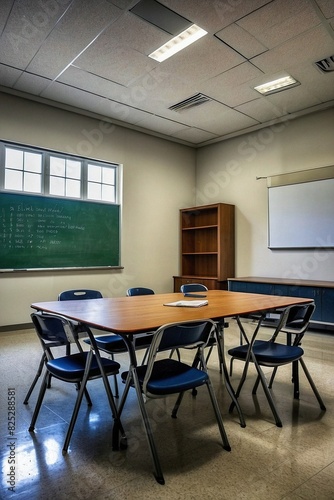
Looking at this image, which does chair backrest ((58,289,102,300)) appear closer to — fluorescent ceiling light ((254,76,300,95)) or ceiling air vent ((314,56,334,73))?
fluorescent ceiling light ((254,76,300,95))

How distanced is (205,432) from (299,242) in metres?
4.15

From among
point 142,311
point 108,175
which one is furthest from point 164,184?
point 142,311

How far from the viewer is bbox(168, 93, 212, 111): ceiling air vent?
5214 millimetres

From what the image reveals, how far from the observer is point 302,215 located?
221 inches

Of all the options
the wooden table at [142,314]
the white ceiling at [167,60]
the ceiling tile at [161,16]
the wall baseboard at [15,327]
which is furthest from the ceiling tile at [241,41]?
the wall baseboard at [15,327]

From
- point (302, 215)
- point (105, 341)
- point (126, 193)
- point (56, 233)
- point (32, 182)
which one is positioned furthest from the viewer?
point (126, 193)

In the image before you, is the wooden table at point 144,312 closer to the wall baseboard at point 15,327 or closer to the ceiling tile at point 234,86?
the wall baseboard at point 15,327

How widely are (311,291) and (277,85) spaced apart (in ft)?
9.61

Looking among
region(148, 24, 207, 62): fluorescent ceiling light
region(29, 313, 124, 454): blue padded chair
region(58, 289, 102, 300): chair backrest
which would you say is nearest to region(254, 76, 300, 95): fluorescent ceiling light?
region(148, 24, 207, 62): fluorescent ceiling light

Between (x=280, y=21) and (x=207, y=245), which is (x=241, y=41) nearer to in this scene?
(x=280, y=21)

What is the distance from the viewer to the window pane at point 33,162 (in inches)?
206

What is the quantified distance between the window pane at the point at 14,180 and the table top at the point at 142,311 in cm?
292

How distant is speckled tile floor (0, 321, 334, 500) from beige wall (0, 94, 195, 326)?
2382 millimetres

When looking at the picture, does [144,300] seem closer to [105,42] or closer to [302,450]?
[302,450]
